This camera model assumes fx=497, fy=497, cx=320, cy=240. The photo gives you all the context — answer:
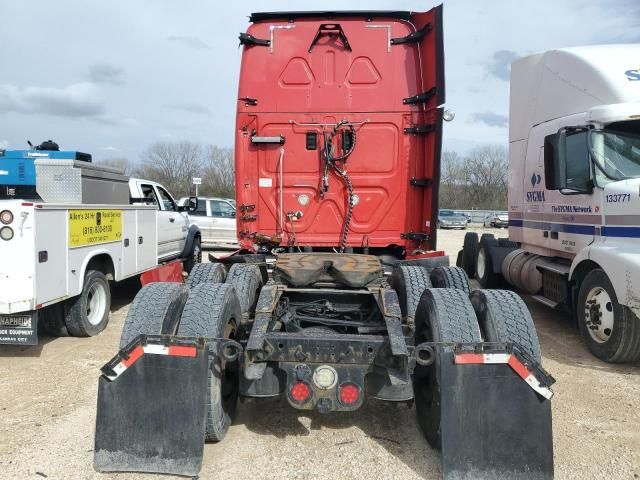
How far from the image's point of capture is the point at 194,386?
2.80 meters

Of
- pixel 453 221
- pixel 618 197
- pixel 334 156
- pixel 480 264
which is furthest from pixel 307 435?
pixel 453 221

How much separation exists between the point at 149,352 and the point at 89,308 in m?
3.61

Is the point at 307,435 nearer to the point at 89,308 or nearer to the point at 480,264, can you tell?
the point at 89,308

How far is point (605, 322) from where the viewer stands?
523 cm

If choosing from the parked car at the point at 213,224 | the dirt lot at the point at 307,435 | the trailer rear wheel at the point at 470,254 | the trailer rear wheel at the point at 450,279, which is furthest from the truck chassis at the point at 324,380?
the parked car at the point at 213,224

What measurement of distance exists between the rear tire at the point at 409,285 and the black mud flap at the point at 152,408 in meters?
2.01

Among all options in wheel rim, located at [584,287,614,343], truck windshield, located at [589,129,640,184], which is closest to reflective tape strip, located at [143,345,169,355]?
wheel rim, located at [584,287,614,343]

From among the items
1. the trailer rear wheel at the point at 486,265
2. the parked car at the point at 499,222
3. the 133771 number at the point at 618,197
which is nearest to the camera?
the 133771 number at the point at 618,197

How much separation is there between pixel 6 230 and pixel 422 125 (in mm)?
4174

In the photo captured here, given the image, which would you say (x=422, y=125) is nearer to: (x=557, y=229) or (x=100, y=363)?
(x=557, y=229)

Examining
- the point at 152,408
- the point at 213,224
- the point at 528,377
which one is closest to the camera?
the point at 528,377

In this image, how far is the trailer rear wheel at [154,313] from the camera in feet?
10.1

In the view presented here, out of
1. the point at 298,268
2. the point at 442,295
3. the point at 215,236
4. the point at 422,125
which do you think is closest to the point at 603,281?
the point at 422,125

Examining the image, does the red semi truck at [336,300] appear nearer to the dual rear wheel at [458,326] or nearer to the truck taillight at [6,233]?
the dual rear wheel at [458,326]
